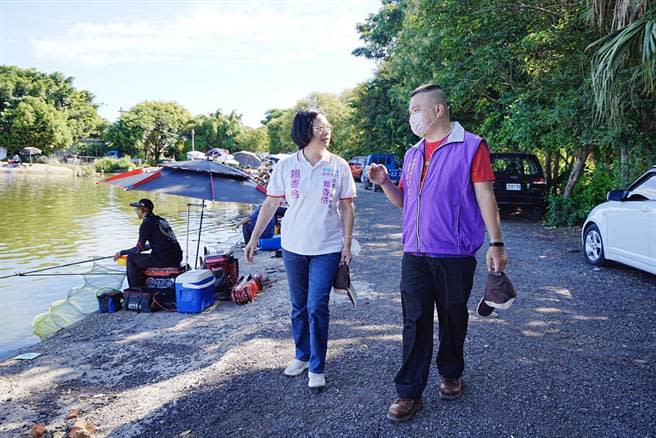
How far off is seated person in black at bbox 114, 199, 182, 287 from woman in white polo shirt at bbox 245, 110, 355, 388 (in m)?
3.99

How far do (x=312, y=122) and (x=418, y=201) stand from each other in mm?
975

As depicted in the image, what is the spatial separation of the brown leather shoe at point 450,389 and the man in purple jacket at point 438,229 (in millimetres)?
219

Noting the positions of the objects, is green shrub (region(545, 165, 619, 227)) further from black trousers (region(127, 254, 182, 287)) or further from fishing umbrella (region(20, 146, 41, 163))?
fishing umbrella (region(20, 146, 41, 163))

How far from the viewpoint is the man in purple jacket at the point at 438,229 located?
281 centimetres

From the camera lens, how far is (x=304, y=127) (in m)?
3.41

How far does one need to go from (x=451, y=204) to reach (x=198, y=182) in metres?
5.55

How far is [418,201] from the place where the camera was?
2951 mm

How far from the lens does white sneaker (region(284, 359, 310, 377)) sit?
146 inches

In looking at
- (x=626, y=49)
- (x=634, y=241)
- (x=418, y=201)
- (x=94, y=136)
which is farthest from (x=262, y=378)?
(x=94, y=136)

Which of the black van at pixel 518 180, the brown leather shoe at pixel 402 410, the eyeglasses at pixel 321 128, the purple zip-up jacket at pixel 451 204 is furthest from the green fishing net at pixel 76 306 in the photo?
the black van at pixel 518 180

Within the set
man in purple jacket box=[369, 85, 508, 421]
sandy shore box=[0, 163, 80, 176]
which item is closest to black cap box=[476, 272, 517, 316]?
man in purple jacket box=[369, 85, 508, 421]

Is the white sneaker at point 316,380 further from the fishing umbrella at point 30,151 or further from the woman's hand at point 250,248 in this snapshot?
the fishing umbrella at point 30,151

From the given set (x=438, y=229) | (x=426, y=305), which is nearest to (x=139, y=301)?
(x=426, y=305)

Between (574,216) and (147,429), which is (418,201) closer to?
(147,429)
